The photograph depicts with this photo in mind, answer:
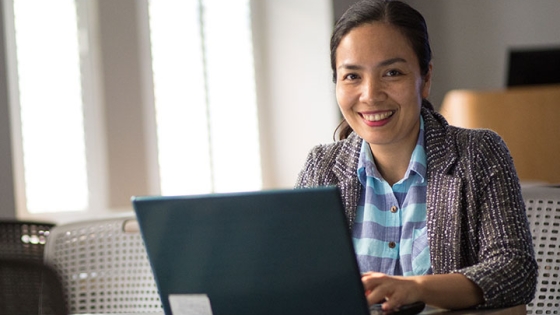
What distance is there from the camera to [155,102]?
6117mm

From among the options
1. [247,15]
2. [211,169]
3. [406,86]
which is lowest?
[211,169]

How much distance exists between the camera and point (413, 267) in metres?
1.67

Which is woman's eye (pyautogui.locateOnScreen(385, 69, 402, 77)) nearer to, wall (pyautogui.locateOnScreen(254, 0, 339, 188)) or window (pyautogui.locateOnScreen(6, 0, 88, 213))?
window (pyautogui.locateOnScreen(6, 0, 88, 213))

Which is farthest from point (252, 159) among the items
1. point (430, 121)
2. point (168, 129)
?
point (430, 121)

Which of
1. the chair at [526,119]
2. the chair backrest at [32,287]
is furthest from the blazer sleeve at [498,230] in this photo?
the chair at [526,119]

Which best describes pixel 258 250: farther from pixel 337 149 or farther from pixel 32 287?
pixel 337 149

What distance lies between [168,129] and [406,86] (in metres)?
4.65

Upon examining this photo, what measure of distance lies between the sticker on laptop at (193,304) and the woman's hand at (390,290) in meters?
0.22

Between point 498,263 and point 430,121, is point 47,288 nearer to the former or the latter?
point 498,263

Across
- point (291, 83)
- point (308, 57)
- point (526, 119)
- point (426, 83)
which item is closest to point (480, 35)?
point (308, 57)

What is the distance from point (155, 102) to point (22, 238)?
4.09 metres

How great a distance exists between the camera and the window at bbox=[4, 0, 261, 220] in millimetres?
5398

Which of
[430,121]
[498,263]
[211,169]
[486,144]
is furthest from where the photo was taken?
[211,169]

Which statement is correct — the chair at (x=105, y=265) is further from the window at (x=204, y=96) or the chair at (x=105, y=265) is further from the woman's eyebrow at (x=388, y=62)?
the window at (x=204, y=96)
